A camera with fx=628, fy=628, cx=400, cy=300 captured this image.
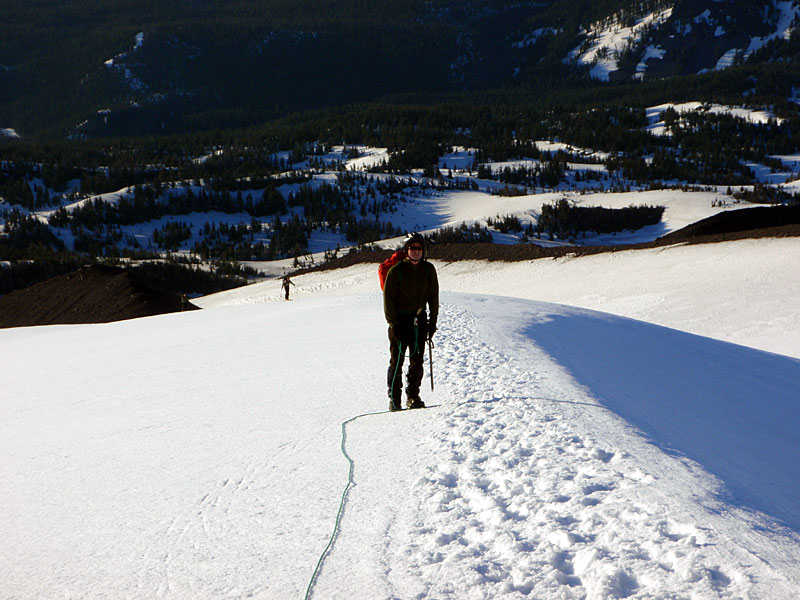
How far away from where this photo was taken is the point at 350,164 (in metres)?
150

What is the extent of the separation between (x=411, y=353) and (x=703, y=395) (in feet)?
16.2

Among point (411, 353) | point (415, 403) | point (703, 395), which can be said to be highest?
point (411, 353)

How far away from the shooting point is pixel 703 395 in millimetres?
9742

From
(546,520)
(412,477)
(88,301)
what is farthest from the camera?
(88,301)

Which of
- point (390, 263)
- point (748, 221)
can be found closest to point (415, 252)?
point (390, 263)

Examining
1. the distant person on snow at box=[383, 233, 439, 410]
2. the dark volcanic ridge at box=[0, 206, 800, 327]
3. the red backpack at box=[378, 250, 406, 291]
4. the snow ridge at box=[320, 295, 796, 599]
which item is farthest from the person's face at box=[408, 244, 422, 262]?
the dark volcanic ridge at box=[0, 206, 800, 327]

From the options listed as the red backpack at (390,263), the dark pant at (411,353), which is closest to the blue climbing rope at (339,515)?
the dark pant at (411,353)

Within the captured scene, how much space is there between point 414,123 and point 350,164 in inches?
1350

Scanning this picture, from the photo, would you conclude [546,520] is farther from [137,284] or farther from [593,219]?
[593,219]

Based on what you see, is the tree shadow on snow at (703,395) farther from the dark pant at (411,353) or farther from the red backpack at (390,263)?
the red backpack at (390,263)

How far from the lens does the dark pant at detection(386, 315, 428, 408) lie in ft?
26.0

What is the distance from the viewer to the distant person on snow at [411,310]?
300 inches

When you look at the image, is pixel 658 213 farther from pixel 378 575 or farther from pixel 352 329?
pixel 378 575

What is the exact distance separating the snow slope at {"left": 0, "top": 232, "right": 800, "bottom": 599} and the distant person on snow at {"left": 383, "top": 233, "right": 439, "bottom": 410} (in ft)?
1.60
